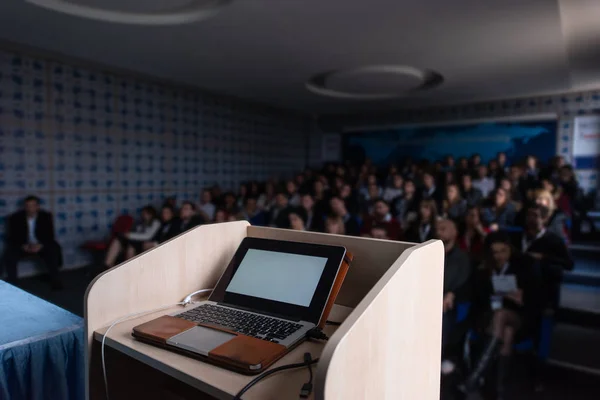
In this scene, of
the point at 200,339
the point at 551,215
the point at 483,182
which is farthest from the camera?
the point at 483,182

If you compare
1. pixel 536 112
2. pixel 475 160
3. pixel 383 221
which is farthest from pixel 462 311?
pixel 536 112

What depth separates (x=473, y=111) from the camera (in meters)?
6.79

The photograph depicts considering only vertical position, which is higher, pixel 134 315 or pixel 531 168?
pixel 531 168

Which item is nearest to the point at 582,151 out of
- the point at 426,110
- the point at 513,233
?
the point at 426,110

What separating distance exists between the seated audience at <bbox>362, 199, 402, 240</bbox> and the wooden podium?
247cm

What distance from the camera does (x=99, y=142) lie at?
491 centimetres

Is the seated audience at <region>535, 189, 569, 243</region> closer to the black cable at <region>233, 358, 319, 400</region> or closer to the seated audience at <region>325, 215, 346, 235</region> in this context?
the seated audience at <region>325, 215, 346, 235</region>

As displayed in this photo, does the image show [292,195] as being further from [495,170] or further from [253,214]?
[495,170]

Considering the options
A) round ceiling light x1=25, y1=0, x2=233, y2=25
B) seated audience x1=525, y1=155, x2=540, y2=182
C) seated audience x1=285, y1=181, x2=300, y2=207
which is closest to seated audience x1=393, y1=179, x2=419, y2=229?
seated audience x1=285, y1=181, x2=300, y2=207

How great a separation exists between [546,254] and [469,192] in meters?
2.26

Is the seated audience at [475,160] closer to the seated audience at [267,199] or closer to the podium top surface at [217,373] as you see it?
the seated audience at [267,199]

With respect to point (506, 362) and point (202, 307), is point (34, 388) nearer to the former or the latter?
point (202, 307)

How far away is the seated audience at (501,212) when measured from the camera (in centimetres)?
402

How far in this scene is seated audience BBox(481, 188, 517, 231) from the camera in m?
4.02
